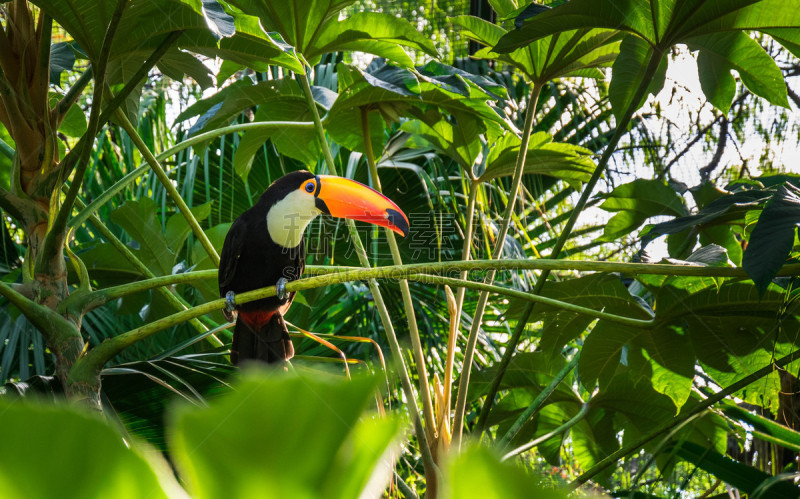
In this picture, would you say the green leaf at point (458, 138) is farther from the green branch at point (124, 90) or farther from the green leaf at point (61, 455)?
the green leaf at point (61, 455)

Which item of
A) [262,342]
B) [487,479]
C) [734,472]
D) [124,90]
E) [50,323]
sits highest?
[124,90]

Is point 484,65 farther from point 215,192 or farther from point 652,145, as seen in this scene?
point 215,192

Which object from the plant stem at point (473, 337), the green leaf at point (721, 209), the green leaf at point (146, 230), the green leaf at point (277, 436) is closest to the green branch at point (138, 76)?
the green leaf at point (146, 230)

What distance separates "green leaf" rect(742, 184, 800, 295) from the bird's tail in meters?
1.14

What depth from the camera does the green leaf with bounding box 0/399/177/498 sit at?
0.17 metres

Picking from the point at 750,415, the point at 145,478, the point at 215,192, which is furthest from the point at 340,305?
the point at 145,478

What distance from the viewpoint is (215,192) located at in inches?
125

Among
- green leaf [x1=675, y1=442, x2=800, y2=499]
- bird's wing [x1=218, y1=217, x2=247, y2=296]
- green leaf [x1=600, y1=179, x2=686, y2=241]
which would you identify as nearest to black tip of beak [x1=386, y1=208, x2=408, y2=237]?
bird's wing [x1=218, y1=217, x2=247, y2=296]

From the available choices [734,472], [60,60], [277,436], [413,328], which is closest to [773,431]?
[734,472]

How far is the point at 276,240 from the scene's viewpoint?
1837 mm

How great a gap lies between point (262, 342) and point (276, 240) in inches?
11.2

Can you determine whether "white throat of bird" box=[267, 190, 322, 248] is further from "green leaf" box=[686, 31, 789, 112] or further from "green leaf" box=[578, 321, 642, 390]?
"green leaf" box=[686, 31, 789, 112]

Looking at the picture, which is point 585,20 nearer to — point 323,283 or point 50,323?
point 323,283

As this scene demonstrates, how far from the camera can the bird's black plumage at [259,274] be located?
5.83 feet
